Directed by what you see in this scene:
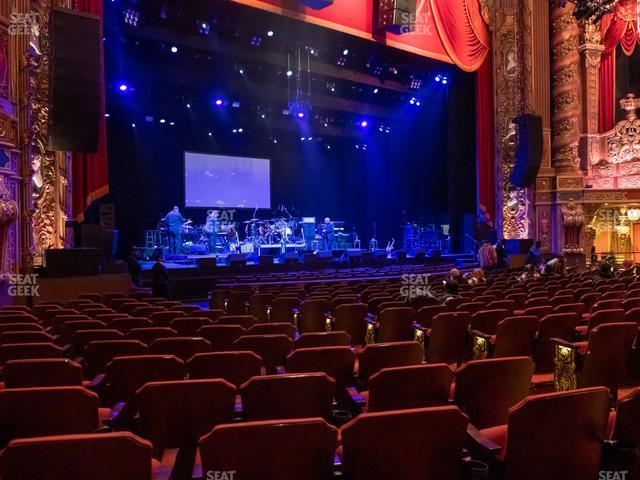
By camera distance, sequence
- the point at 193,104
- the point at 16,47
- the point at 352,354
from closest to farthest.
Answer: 1. the point at 352,354
2. the point at 16,47
3. the point at 193,104

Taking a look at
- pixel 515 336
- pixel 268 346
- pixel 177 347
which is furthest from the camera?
pixel 515 336

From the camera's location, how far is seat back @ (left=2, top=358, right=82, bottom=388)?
2.88 meters

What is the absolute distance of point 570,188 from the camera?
16.0 meters

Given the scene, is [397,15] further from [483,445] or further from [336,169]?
[483,445]

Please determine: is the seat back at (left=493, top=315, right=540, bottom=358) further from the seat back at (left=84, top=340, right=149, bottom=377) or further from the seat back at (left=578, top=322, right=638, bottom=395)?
the seat back at (left=84, top=340, right=149, bottom=377)

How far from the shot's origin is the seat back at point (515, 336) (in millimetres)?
4250

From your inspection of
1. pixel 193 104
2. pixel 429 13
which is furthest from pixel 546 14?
pixel 193 104

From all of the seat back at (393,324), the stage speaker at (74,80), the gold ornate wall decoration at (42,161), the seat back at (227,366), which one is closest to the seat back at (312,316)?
the seat back at (393,324)

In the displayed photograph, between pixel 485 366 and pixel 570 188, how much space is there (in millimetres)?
15147

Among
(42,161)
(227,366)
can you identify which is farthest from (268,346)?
(42,161)

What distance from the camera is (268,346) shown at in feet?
12.7

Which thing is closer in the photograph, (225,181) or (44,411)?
(44,411)

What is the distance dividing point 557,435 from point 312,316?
4.28 m

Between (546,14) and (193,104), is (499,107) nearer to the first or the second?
(546,14)
